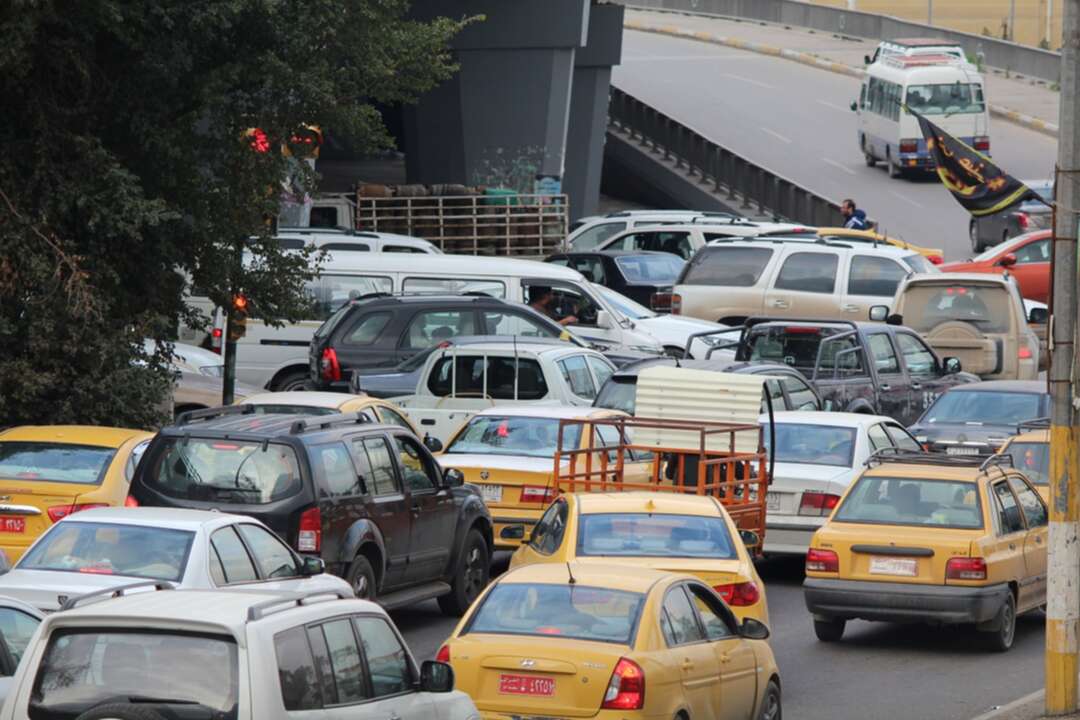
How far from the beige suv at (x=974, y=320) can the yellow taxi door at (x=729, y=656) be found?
648 inches

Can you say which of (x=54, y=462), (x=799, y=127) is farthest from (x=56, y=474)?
(x=799, y=127)

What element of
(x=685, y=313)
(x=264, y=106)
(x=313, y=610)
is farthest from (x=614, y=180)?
(x=313, y=610)

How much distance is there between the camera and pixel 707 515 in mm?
13773

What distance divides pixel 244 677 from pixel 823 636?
362 inches

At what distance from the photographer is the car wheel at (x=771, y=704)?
38.2ft

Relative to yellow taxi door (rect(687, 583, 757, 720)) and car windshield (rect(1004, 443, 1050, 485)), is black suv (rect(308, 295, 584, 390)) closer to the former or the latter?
car windshield (rect(1004, 443, 1050, 485))

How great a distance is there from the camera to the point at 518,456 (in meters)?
17.8

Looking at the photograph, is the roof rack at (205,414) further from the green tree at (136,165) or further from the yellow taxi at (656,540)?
the yellow taxi at (656,540)

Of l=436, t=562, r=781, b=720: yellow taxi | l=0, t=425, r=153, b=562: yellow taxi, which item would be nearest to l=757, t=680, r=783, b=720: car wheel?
l=436, t=562, r=781, b=720: yellow taxi

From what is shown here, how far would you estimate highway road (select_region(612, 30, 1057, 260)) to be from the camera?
5169 cm

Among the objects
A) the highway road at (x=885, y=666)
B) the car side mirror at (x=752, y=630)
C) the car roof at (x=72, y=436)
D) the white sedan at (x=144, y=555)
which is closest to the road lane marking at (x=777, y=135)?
the highway road at (x=885, y=666)

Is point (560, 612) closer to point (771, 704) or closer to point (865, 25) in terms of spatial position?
point (771, 704)

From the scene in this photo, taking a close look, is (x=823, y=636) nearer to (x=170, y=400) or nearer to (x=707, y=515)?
(x=707, y=515)

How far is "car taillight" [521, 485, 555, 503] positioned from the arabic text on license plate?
310 centimetres
